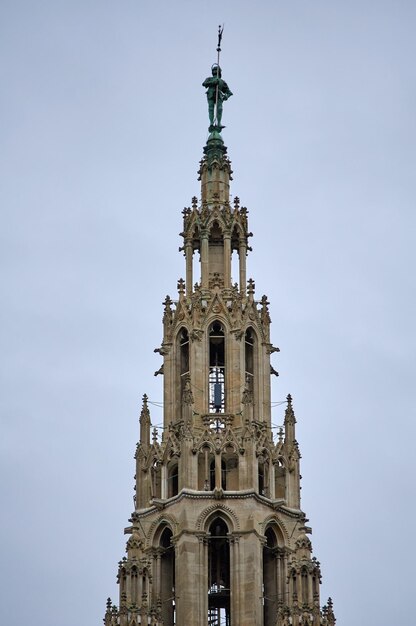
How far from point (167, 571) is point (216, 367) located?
763 centimetres

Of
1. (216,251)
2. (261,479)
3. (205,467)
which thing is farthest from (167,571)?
(216,251)

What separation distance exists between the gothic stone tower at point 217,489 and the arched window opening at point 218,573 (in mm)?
33

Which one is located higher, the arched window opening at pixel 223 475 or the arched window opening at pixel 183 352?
the arched window opening at pixel 183 352

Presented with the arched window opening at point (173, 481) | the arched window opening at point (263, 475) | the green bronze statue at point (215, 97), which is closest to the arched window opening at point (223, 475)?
the arched window opening at point (263, 475)

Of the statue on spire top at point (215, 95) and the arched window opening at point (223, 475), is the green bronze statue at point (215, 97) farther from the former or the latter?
the arched window opening at point (223, 475)

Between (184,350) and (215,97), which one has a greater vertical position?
(215,97)

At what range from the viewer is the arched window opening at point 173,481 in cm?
7888

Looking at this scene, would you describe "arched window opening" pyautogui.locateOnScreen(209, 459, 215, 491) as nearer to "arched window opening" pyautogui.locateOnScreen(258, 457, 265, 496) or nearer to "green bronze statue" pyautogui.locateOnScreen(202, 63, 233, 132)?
"arched window opening" pyautogui.locateOnScreen(258, 457, 265, 496)

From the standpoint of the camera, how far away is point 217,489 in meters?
77.6

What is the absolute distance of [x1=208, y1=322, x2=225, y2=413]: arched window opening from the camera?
Answer: 265 feet

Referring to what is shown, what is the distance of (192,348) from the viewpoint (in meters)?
81.1

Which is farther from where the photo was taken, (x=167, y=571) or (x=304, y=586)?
(x=167, y=571)

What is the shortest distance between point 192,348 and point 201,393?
169 centimetres

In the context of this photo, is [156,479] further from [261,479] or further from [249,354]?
[249,354]
